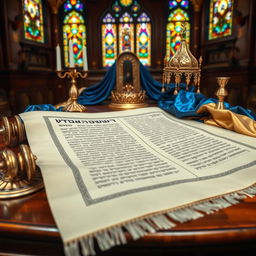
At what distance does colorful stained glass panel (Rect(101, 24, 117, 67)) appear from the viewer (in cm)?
425

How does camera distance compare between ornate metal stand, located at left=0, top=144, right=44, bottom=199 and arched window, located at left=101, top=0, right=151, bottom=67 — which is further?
arched window, located at left=101, top=0, right=151, bottom=67

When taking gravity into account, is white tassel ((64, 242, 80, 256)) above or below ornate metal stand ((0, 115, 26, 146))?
below

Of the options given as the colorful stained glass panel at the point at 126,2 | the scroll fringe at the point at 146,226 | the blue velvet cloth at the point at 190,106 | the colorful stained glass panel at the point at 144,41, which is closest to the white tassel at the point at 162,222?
the scroll fringe at the point at 146,226

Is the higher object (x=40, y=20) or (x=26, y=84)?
(x=40, y=20)

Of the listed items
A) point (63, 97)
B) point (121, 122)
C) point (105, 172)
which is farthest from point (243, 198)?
point (63, 97)

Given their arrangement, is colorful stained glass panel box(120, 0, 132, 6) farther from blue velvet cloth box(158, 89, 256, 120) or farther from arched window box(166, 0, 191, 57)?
blue velvet cloth box(158, 89, 256, 120)

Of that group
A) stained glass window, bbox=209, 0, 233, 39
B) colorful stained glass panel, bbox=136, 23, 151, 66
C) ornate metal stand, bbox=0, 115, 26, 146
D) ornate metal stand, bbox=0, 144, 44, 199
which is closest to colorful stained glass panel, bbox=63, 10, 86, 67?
colorful stained glass panel, bbox=136, 23, 151, 66

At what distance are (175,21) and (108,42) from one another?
1.24 meters

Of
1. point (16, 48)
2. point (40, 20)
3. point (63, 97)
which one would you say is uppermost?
point (40, 20)

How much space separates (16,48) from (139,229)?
11.7ft

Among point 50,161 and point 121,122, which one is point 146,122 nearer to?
point 121,122

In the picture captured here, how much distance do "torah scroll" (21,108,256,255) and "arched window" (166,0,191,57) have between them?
3.94m

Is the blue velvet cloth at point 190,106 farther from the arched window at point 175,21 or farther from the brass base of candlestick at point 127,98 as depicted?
the arched window at point 175,21

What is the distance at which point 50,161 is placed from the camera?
39 cm
